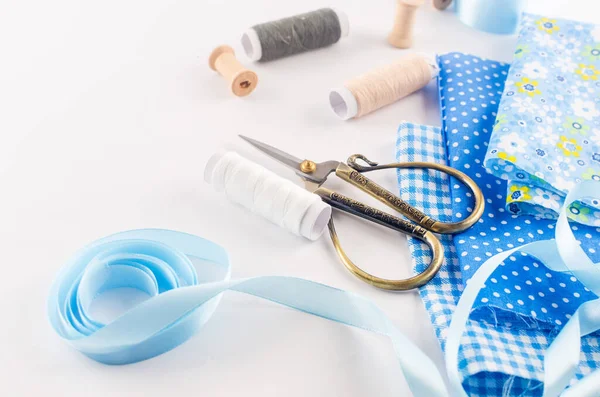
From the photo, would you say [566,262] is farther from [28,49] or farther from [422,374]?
[28,49]

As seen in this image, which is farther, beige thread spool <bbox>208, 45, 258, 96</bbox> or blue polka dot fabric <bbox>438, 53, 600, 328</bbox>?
beige thread spool <bbox>208, 45, 258, 96</bbox>

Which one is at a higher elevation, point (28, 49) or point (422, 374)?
point (28, 49)

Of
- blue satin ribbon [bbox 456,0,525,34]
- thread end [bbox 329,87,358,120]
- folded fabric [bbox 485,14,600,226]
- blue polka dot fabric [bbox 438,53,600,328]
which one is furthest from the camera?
blue satin ribbon [bbox 456,0,525,34]

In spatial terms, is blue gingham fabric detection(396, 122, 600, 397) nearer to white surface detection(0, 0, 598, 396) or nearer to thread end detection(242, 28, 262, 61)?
white surface detection(0, 0, 598, 396)

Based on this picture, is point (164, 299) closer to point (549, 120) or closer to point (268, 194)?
point (268, 194)

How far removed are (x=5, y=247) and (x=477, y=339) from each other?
625mm

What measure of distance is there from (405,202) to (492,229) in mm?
127

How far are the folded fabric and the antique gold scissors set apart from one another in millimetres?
73

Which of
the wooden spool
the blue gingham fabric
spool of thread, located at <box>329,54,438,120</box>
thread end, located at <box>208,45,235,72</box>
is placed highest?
the wooden spool

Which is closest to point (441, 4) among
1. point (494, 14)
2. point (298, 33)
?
point (494, 14)

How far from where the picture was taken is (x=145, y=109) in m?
1.20

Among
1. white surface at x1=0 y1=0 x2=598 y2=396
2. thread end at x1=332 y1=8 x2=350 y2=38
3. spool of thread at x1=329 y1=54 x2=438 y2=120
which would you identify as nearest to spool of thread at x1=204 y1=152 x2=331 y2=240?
white surface at x1=0 y1=0 x2=598 y2=396

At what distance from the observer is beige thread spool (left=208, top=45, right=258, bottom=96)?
1.22m

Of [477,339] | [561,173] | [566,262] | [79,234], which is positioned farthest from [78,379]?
[561,173]
